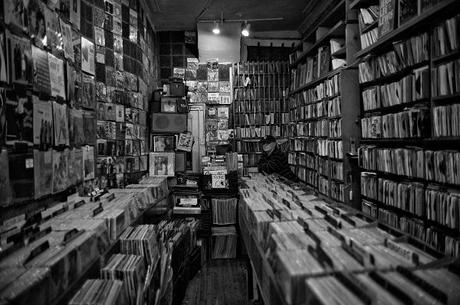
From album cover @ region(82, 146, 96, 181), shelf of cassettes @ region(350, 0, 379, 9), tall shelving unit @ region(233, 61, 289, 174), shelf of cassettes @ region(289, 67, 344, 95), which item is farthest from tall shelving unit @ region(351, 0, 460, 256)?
tall shelving unit @ region(233, 61, 289, 174)

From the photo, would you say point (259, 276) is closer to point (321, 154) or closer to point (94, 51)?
point (94, 51)

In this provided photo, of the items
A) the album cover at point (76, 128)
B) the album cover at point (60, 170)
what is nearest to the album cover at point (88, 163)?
the album cover at point (76, 128)

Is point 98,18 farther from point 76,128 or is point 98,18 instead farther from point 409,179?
point 409,179

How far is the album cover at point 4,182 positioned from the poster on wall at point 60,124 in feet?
2.31

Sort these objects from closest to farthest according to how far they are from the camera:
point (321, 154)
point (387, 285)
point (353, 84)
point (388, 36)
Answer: point (387, 285) → point (388, 36) → point (353, 84) → point (321, 154)

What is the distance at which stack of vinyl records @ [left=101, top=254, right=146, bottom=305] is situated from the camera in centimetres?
228

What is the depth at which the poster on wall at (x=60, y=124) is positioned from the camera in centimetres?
282

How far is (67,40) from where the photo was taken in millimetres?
3123

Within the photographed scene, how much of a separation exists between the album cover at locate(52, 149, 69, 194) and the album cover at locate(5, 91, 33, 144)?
17.0 inches

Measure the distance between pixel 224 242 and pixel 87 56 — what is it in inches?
135

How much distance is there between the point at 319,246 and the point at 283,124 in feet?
21.9

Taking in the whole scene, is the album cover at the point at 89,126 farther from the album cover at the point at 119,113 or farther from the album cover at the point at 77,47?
the album cover at the point at 119,113

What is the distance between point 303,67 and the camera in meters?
7.08

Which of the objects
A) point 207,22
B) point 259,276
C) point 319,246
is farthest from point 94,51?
point 207,22
